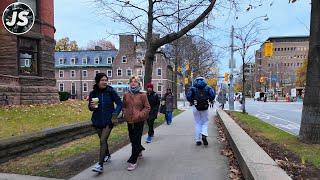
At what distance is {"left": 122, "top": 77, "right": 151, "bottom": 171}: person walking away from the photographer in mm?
8695

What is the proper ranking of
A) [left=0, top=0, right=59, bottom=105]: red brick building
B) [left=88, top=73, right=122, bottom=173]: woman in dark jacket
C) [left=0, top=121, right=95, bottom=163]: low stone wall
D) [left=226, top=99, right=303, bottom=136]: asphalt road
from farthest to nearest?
1. [left=0, top=0, right=59, bottom=105]: red brick building
2. [left=226, top=99, right=303, bottom=136]: asphalt road
3. [left=0, top=121, right=95, bottom=163]: low stone wall
4. [left=88, top=73, right=122, bottom=173]: woman in dark jacket

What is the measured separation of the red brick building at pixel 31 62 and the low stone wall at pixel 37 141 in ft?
36.6

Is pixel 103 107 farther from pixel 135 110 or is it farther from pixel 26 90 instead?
pixel 26 90

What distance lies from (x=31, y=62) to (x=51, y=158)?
1921 cm

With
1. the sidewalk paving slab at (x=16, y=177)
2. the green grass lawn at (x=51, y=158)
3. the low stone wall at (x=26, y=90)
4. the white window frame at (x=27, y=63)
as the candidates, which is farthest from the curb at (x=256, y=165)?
the white window frame at (x=27, y=63)

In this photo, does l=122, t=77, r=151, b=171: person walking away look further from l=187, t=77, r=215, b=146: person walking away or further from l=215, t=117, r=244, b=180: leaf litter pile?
l=187, t=77, r=215, b=146: person walking away

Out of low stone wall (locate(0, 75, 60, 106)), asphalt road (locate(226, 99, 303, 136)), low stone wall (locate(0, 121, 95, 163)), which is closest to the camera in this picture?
low stone wall (locate(0, 121, 95, 163))

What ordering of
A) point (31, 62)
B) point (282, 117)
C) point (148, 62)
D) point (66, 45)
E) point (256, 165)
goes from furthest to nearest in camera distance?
1. point (66, 45)
2. point (282, 117)
3. point (31, 62)
4. point (148, 62)
5. point (256, 165)

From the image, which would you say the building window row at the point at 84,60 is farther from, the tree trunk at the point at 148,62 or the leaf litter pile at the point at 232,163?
the leaf litter pile at the point at 232,163

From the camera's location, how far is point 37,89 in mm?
26688

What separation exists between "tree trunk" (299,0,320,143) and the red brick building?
626 inches

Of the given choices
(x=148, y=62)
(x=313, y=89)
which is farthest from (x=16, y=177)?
(x=148, y=62)

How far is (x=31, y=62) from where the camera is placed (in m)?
27.8

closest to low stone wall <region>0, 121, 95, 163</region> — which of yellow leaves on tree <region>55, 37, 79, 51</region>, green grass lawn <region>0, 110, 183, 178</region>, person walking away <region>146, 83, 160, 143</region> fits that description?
green grass lawn <region>0, 110, 183, 178</region>
